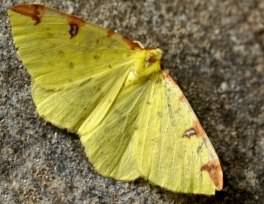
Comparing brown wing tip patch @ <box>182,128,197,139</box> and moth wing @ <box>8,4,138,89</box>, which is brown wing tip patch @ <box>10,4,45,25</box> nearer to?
moth wing @ <box>8,4,138,89</box>

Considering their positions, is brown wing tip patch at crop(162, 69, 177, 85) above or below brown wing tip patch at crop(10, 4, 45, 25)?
below

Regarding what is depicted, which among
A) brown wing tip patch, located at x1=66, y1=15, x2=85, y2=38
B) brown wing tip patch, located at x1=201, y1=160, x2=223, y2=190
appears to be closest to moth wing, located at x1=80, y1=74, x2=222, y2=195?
brown wing tip patch, located at x1=201, y1=160, x2=223, y2=190

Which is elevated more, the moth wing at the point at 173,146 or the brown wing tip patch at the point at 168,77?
the brown wing tip patch at the point at 168,77

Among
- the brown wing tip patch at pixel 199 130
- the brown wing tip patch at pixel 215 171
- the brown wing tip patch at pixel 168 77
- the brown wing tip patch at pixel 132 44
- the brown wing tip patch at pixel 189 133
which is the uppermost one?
the brown wing tip patch at pixel 132 44

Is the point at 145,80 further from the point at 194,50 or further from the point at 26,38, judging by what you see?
the point at 26,38

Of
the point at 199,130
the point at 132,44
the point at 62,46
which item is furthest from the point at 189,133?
the point at 62,46

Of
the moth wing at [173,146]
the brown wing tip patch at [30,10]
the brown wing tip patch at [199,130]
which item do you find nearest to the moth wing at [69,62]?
the brown wing tip patch at [30,10]

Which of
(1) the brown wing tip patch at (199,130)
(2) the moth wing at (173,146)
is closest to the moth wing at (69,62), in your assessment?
(2) the moth wing at (173,146)

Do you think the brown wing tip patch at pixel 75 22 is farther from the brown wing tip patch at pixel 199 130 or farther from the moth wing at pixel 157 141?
the brown wing tip patch at pixel 199 130

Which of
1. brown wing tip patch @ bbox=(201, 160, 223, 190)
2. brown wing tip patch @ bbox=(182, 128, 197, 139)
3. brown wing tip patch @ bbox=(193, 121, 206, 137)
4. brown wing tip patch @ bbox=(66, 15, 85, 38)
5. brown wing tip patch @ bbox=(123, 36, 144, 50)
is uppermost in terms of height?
brown wing tip patch @ bbox=(66, 15, 85, 38)
